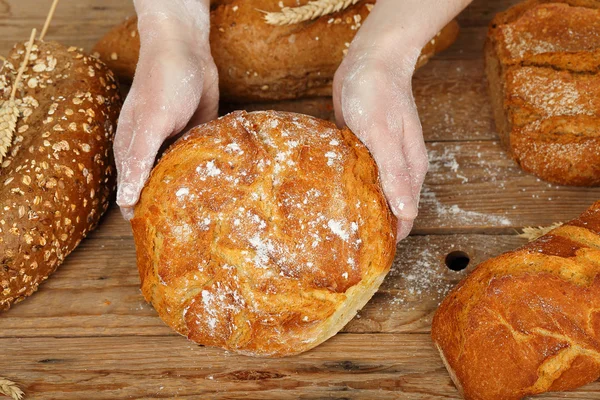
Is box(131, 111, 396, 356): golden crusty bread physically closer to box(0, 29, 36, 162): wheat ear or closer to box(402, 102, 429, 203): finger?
box(402, 102, 429, 203): finger

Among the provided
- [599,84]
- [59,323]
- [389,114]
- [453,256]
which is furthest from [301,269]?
[599,84]

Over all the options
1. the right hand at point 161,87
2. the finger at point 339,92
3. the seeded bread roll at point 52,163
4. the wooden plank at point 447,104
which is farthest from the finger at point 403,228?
the seeded bread roll at point 52,163

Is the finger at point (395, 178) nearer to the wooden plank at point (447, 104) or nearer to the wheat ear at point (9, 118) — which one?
the wooden plank at point (447, 104)

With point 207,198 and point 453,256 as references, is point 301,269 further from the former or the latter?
point 453,256

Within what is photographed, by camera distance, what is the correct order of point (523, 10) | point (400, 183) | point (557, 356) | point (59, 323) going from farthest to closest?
point (523, 10) → point (59, 323) → point (400, 183) → point (557, 356)

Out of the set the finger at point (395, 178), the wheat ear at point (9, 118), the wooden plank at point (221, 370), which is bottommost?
the wooden plank at point (221, 370)

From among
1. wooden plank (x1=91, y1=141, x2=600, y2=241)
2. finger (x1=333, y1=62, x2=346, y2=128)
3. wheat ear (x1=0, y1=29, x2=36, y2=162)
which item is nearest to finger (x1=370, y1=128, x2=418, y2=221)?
finger (x1=333, y1=62, x2=346, y2=128)

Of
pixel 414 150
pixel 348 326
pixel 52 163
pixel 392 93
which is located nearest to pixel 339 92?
pixel 392 93
